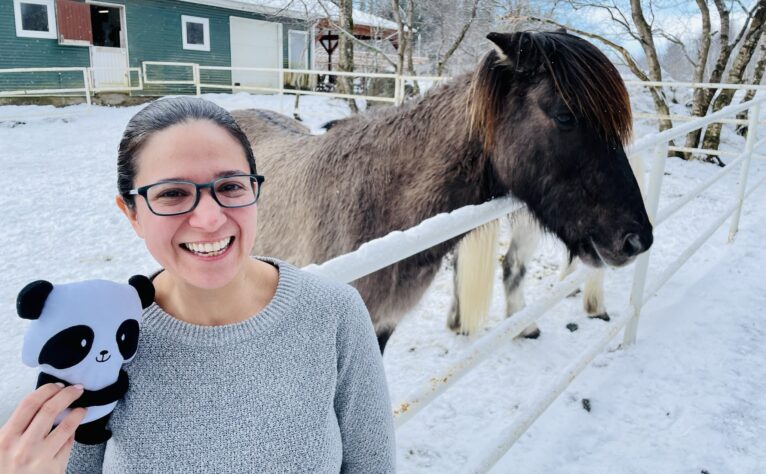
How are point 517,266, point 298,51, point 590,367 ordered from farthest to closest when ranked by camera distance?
point 298,51 → point 517,266 → point 590,367

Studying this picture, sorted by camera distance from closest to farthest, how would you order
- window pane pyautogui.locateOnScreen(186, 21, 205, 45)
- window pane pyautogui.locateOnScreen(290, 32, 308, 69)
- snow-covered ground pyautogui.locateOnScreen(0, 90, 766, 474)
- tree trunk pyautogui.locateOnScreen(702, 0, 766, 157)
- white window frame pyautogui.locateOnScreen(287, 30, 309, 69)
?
snow-covered ground pyautogui.locateOnScreen(0, 90, 766, 474) → tree trunk pyautogui.locateOnScreen(702, 0, 766, 157) → window pane pyautogui.locateOnScreen(186, 21, 205, 45) → white window frame pyautogui.locateOnScreen(287, 30, 309, 69) → window pane pyautogui.locateOnScreen(290, 32, 308, 69)

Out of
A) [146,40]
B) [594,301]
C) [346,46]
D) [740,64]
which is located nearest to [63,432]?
[594,301]

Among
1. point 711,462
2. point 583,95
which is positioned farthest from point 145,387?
point 711,462

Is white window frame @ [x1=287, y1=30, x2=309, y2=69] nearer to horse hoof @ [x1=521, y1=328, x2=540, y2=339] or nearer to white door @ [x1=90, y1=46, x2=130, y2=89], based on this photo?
white door @ [x1=90, y1=46, x2=130, y2=89]

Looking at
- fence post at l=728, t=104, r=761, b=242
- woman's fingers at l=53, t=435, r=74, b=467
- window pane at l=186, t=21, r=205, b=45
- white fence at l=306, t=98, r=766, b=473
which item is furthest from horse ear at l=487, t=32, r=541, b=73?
window pane at l=186, t=21, r=205, b=45

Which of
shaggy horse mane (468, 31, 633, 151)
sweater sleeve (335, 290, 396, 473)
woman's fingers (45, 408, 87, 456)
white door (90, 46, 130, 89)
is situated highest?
white door (90, 46, 130, 89)

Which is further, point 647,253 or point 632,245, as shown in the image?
point 647,253

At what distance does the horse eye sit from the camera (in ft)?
6.68

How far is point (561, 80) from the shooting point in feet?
6.62

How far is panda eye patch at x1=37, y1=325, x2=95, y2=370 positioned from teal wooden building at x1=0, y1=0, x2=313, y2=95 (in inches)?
535

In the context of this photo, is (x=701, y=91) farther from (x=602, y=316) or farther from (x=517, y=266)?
(x=517, y=266)

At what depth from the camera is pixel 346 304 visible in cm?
106

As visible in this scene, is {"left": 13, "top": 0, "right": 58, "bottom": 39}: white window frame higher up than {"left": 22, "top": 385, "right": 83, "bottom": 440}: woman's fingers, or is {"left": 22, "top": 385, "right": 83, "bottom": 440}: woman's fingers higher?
{"left": 13, "top": 0, "right": 58, "bottom": 39}: white window frame

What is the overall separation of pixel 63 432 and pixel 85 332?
13cm
